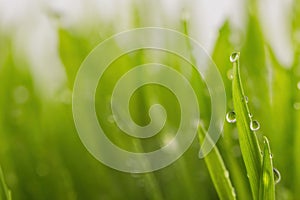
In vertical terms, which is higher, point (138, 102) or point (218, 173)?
point (138, 102)

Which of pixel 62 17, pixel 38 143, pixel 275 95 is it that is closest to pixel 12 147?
pixel 38 143

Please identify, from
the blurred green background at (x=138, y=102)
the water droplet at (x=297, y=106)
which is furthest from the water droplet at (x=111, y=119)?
the water droplet at (x=297, y=106)

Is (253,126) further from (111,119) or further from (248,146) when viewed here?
(111,119)

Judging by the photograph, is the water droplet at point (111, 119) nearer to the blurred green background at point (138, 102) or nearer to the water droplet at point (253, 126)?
the blurred green background at point (138, 102)

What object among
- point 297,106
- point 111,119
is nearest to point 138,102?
point 111,119

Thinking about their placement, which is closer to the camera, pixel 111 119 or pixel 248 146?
pixel 248 146

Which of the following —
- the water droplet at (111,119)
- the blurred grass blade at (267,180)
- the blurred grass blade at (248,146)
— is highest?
the water droplet at (111,119)

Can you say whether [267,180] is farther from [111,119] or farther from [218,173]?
[111,119]

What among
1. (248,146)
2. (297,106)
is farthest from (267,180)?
(297,106)
